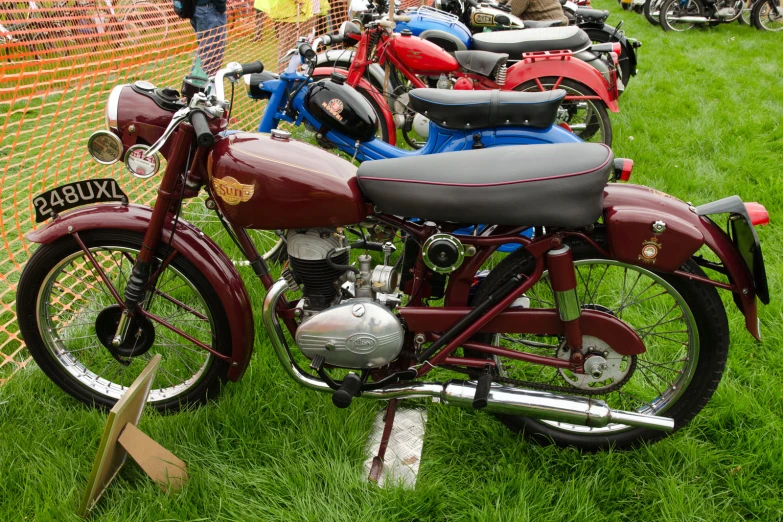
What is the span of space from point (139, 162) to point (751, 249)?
192 centimetres

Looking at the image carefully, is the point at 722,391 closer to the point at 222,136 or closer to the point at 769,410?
the point at 769,410

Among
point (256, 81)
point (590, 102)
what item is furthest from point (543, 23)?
point (256, 81)

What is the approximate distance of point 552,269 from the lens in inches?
69.3

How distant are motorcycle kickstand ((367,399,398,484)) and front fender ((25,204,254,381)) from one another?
62 centimetres

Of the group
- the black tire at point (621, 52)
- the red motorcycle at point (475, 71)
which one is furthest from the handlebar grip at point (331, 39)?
the black tire at point (621, 52)

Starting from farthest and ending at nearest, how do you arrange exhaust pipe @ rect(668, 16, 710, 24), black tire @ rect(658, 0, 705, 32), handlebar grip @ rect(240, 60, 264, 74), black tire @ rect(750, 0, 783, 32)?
black tire @ rect(658, 0, 705, 32), exhaust pipe @ rect(668, 16, 710, 24), black tire @ rect(750, 0, 783, 32), handlebar grip @ rect(240, 60, 264, 74)

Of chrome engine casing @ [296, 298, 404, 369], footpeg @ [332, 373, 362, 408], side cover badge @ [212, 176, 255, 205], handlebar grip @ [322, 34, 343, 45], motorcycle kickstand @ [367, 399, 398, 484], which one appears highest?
side cover badge @ [212, 176, 255, 205]

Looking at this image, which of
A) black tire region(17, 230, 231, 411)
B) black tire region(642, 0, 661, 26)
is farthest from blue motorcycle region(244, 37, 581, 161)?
black tire region(642, 0, 661, 26)

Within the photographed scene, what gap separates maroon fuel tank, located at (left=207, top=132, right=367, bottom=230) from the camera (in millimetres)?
1713

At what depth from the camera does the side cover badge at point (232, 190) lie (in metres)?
1.73

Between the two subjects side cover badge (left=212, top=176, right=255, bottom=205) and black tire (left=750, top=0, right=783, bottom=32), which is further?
black tire (left=750, top=0, right=783, bottom=32)

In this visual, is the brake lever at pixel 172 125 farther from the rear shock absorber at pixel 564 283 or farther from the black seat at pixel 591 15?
the black seat at pixel 591 15

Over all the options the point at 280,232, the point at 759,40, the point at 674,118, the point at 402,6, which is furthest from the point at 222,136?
the point at 759,40

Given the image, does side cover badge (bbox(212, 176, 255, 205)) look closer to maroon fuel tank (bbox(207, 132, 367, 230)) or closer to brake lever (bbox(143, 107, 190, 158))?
maroon fuel tank (bbox(207, 132, 367, 230))
